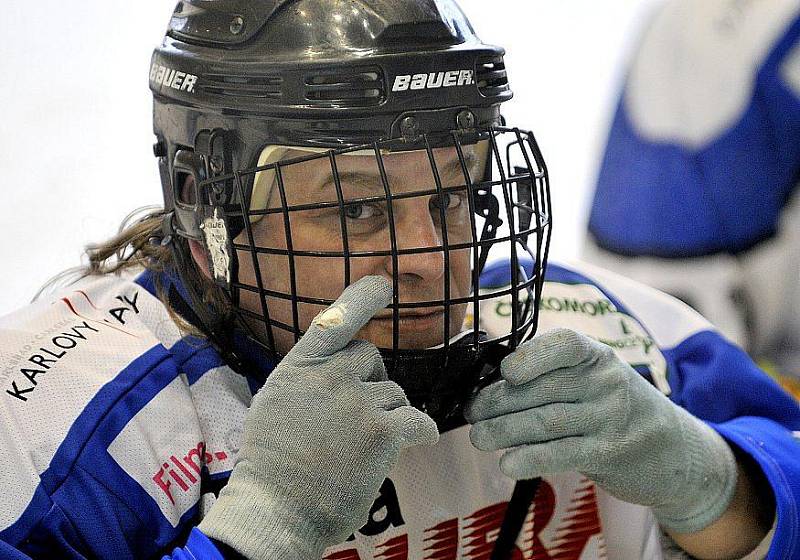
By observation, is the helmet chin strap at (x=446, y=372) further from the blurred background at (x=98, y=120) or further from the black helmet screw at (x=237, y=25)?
the blurred background at (x=98, y=120)

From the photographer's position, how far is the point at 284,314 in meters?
1.23

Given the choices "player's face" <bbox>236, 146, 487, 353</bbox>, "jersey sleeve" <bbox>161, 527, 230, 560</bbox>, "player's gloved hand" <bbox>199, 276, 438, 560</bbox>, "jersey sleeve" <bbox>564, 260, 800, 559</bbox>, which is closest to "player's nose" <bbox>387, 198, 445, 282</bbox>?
"player's face" <bbox>236, 146, 487, 353</bbox>

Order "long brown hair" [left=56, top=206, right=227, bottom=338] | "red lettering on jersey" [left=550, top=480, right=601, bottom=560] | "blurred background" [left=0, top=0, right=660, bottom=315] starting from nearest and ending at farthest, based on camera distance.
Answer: "long brown hair" [left=56, top=206, right=227, bottom=338], "red lettering on jersey" [left=550, top=480, right=601, bottom=560], "blurred background" [left=0, top=0, right=660, bottom=315]

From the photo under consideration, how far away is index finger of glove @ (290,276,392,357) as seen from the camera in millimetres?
1056

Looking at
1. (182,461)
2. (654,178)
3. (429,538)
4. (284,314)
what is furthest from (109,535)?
(654,178)

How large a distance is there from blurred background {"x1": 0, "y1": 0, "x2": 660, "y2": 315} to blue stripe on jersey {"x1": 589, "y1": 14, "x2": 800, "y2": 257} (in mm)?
160

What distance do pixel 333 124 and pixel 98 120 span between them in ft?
5.63

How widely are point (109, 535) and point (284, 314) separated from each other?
0.99ft

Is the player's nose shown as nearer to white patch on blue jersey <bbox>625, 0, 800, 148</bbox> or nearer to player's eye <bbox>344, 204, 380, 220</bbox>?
player's eye <bbox>344, 204, 380, 220</bbox>

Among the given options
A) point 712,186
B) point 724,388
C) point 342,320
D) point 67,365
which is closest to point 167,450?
point 67,365

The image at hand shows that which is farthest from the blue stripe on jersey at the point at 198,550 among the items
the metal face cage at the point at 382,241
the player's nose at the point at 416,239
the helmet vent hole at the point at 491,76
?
the helmet vent hole at the point at 491,76

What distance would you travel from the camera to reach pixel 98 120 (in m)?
2.70

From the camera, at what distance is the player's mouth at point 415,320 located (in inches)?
46.4

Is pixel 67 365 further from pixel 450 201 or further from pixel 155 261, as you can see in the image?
pixel 450 201
